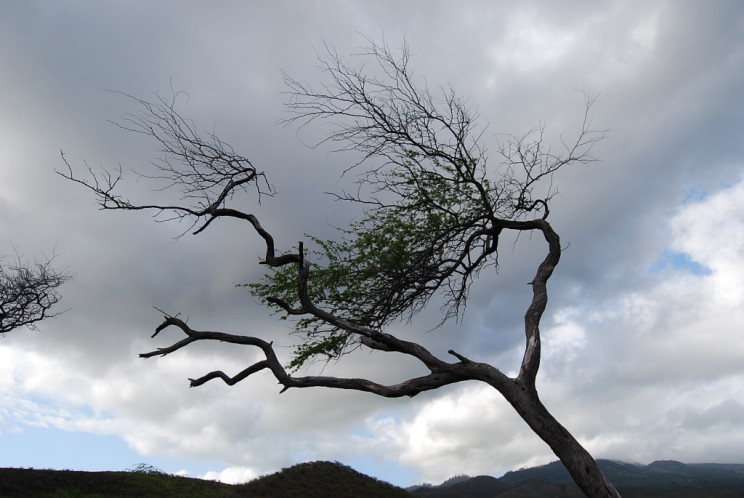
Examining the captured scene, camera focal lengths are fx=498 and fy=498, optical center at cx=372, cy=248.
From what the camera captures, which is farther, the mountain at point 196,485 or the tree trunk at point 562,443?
the mountain at point 196,485

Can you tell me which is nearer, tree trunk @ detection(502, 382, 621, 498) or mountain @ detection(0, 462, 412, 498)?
tree trunk @ detection(502, 382, 621, 498)

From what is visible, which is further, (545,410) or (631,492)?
(631,492)

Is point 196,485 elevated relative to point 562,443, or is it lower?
elevated

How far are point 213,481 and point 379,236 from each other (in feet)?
66.6

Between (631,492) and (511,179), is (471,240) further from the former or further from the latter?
(631,492)

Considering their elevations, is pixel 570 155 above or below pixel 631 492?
below

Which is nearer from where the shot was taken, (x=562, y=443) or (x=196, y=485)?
(x=562, y=443)

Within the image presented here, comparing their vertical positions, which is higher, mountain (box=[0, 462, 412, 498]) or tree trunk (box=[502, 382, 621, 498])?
mountain (box=[0, 462, 412, 498])

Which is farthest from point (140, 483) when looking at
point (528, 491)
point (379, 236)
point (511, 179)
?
point (528, 491)

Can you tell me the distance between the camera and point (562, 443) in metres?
8.64

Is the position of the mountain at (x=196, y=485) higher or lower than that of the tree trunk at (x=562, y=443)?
higher

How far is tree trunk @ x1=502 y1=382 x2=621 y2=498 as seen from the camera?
27.1ft

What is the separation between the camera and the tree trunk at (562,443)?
27.1ft

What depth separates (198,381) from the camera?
9.05 m
